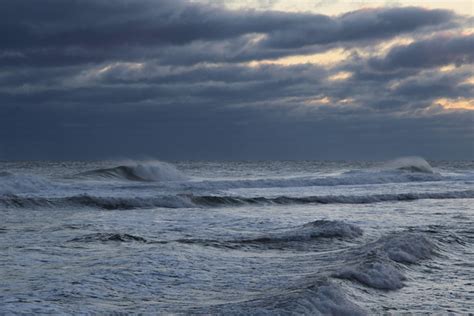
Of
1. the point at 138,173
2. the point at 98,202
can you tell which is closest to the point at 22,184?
the point at 98,202

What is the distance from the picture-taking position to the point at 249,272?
35.8 feet

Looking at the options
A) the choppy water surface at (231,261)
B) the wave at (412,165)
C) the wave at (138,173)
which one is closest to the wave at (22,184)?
the choppy water surface at (231,261)

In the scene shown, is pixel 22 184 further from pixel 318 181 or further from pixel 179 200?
pixel 318 181

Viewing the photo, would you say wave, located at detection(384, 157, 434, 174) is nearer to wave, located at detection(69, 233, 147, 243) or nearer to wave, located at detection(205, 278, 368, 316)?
wave, located at detection(69, 233, 147, 243)

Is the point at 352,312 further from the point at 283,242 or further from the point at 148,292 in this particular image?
the point at 283,242

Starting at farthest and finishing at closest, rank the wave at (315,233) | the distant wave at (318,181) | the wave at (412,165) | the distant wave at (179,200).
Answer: the wave at (412,165) < the distant wave at (318,181) < the distant wave at (179,200) < the wave at (315,233)

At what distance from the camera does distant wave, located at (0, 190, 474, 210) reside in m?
25.1

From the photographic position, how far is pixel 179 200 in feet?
89.9

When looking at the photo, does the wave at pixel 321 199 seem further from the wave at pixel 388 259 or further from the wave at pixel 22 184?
the wave at pixel 388 259

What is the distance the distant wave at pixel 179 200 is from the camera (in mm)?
25125

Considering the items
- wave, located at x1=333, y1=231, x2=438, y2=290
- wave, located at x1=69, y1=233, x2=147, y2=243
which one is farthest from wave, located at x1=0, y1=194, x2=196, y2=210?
wave, located at x1=333, y1=231, x2=438, y2=290

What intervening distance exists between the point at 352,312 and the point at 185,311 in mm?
2173

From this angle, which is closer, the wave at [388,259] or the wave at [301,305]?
the wave at [301,305]

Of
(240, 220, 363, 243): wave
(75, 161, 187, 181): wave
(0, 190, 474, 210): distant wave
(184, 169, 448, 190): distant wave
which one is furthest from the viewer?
(75, 161, 187, 181): wave
